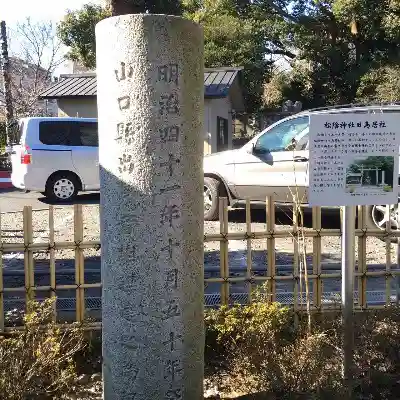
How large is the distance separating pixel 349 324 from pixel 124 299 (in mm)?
1326

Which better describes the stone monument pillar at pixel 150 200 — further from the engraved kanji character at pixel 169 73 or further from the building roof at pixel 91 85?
the building roof at pixel 91 85

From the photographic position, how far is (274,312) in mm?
3492

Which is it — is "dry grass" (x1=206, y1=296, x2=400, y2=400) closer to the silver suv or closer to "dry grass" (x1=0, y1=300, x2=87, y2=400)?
"dry grass" (x1=0, y1=300, x2=87, y2=400)

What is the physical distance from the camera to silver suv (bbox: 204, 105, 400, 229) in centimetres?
743

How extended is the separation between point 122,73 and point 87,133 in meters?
9.88

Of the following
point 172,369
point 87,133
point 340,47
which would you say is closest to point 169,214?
point 172,369

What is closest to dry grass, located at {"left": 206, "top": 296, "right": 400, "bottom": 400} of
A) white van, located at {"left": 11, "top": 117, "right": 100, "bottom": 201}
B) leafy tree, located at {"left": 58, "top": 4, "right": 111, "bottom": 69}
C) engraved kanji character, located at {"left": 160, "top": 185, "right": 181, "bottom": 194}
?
engraved kanji character, located at {"left": 160, "top": 185, "right": 181, "bottom": 194}

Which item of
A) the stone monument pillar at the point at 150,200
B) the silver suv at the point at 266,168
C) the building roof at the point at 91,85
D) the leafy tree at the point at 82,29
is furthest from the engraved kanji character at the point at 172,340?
the leafy tree at the point at 82,29

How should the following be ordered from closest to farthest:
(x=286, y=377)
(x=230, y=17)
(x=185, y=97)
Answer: (x=185, y=97) < (x=286, y=377) < (x=230, y=17)

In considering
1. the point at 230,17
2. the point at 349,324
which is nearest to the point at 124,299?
the point at 349,324

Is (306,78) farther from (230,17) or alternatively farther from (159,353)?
(159,353)

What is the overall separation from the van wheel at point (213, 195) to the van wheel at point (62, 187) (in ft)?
14.8

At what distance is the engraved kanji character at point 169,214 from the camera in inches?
106

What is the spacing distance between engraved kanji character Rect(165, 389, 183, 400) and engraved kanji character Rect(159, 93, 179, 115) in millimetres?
1400
